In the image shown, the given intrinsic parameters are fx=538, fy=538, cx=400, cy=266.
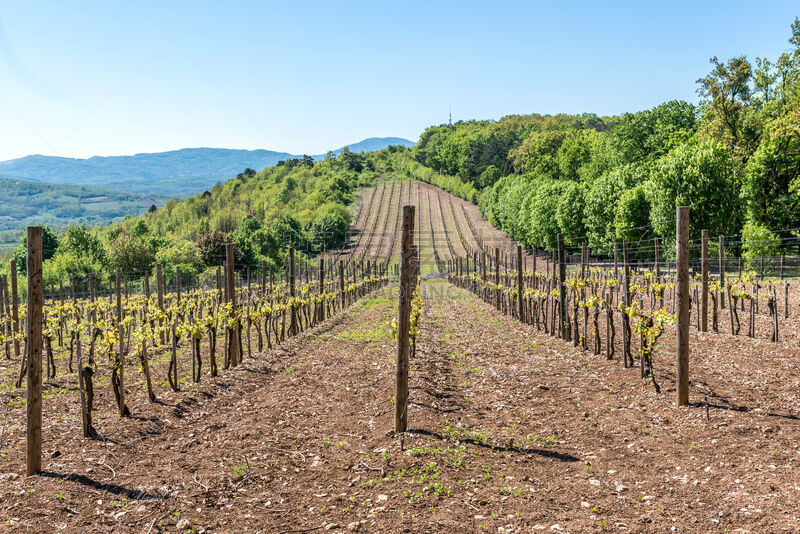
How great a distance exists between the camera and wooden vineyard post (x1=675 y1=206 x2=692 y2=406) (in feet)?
28.3

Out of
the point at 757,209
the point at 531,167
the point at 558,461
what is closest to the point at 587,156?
the point at 531,167

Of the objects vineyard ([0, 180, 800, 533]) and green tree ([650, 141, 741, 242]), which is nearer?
vineyard ([0, 180, 800, 533])

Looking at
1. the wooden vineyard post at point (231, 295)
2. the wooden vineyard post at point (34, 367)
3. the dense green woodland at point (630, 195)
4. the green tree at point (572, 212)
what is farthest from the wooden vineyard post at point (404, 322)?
the green tree at point (572, 212)

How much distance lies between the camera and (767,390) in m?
9.04

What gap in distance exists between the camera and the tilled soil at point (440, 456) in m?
5.68

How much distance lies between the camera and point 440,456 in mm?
7258

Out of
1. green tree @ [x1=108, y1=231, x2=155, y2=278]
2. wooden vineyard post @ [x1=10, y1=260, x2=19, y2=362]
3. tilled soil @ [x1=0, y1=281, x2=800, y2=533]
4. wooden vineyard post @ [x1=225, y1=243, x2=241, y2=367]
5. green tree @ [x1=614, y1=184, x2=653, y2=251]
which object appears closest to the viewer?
tilled soil @ [x1=0, y1=281, x2=800, y2=533]

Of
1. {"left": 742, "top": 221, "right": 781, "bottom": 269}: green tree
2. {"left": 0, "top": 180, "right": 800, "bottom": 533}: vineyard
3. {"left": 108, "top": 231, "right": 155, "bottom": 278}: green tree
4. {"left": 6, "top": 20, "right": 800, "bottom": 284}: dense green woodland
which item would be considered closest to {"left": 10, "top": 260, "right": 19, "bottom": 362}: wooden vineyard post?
{"left": 0, "top": 180, "right": 800, "bottom": 533}: vineyard

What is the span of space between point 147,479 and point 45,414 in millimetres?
4262

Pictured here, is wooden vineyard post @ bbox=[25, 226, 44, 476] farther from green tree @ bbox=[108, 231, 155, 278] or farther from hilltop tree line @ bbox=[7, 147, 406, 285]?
green tree @ bbox=[108, 231, 155, 278]

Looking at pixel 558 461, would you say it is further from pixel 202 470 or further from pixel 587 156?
pixel 587 156

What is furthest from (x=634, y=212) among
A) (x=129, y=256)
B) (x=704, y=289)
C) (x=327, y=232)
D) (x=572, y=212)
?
(x=327, y=232)

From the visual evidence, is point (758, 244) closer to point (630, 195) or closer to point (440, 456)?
point (630, 195)

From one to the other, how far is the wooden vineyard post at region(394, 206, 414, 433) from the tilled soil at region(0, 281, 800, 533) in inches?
14.3
